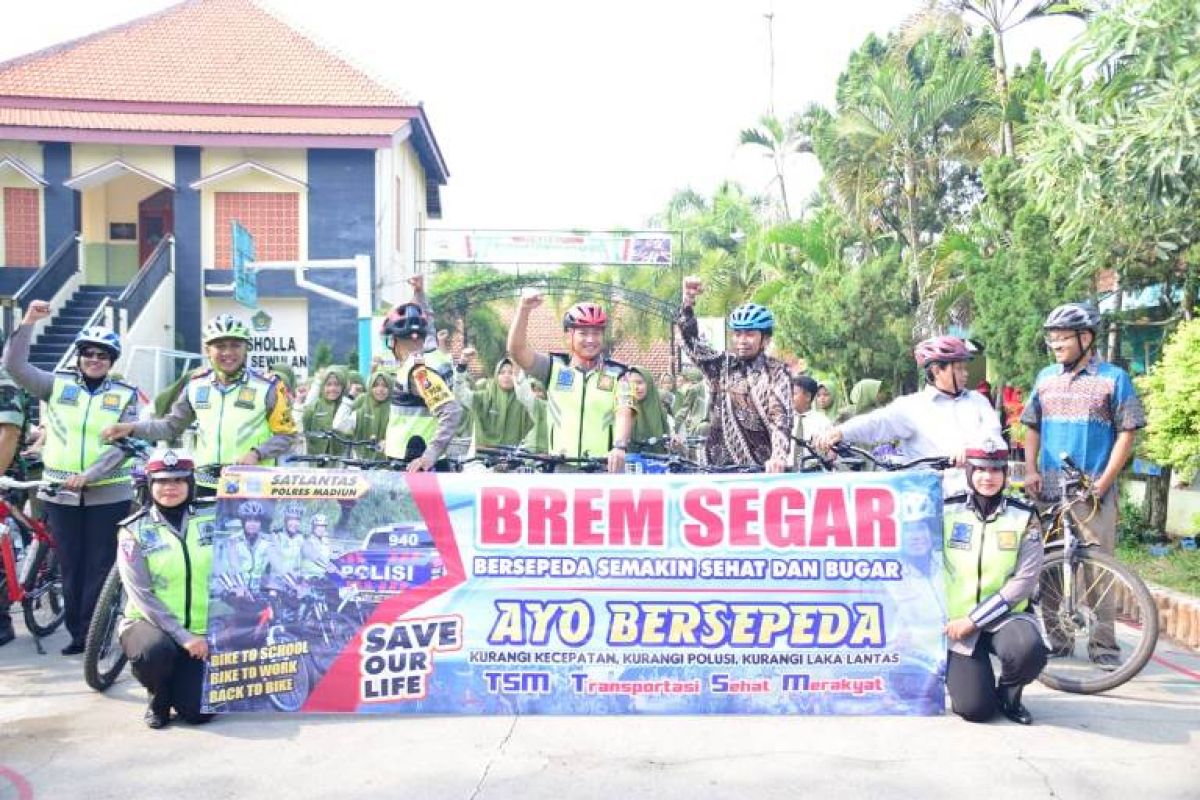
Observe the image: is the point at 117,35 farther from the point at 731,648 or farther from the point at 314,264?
the point at 731,648

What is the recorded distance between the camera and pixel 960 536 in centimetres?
557

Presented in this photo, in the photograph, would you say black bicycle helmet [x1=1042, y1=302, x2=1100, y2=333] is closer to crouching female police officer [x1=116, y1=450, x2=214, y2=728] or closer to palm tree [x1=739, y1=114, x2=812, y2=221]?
crouching female police officer [x1=116, y1=450, x2=214, y2=728]

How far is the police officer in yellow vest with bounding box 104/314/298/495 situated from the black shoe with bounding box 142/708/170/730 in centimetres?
126

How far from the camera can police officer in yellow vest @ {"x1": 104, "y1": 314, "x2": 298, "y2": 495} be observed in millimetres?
6277

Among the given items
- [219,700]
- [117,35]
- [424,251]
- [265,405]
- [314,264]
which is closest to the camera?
[219,700]

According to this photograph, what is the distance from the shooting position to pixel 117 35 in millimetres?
27250

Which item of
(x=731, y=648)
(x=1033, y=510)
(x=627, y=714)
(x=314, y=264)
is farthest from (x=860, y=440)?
(x=314, y=264)

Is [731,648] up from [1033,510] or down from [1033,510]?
down

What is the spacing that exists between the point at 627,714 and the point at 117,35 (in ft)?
87.1

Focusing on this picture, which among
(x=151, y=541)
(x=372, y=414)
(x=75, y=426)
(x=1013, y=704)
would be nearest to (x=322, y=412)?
(x=372, y=414)

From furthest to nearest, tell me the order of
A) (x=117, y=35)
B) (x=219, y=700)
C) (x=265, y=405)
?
(x=117, y=35) < (x=265, y=405) < (x=219, y=700)

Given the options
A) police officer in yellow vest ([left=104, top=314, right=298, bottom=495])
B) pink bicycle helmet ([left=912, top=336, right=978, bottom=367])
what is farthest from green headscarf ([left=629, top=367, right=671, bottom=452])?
police officer in yellow vest ([left=104, top=314, right=298, bottom=495])

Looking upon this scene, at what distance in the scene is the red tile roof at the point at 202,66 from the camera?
81.9 feet

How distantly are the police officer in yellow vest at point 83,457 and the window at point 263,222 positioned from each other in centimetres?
1879
